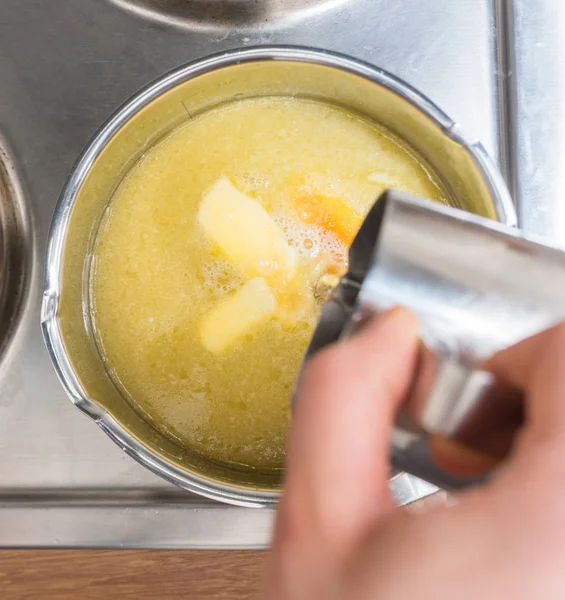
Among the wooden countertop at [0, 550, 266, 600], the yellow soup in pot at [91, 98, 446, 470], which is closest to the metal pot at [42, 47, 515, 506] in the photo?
the yellow soup in pot at [91, 98, 446, 470]

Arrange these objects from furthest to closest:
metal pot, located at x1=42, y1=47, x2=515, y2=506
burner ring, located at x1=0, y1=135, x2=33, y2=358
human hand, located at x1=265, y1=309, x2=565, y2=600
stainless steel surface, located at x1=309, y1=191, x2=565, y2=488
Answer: burner ring, located at x1=0, y1=135, x2=33, y2=358, metal pot, located at x1=42, y1=47, x2=515, y2=506, stainless steel surface, located at x1=309, y1=191, x2=565, y2=488, human hand, located at x1=265, y1=309, x2=565, y2=600

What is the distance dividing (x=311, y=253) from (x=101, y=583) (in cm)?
38

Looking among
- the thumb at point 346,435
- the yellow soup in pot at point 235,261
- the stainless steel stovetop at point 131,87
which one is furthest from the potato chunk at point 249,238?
the thumb at point 346,435

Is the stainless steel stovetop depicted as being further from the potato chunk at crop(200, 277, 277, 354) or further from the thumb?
the thumb

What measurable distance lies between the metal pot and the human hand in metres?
0.23

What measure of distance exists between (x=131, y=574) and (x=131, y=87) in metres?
0.48

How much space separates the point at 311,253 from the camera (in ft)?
1.91

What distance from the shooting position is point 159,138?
1.97ft

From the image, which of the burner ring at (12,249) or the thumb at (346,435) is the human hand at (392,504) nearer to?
the thumb at (346,435)

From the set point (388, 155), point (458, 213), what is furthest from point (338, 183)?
point (458, 213)

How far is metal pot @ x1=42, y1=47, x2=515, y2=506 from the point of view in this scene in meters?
0.52

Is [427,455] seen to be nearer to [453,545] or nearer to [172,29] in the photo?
[453,545]

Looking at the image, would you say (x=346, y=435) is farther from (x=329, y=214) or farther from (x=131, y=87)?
(x=131, y=87)

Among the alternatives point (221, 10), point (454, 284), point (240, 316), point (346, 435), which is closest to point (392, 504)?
point (346, 435)
